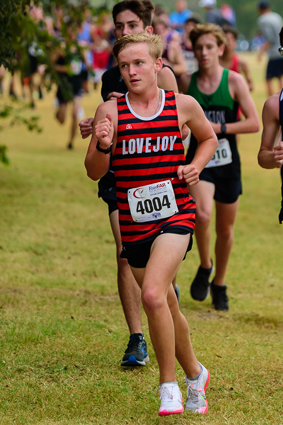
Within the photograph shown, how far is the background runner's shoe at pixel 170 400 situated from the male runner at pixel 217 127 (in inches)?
93.3

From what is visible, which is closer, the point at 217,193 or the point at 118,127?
the point at 118,127

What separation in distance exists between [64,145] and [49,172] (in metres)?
3.36

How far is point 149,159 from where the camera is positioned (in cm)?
356

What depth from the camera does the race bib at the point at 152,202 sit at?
355 cm

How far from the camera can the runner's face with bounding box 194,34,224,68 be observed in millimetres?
5691

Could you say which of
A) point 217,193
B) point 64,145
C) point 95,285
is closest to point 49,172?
point 64,145

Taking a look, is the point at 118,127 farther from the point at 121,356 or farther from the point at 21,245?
the point at 21,245

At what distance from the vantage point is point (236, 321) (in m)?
5.70

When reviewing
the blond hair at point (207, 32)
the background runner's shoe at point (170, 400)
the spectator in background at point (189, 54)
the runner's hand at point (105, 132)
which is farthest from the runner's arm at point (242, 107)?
the spectator in background at point (189, 54)

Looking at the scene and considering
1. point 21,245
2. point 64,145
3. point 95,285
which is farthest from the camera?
point 64,145

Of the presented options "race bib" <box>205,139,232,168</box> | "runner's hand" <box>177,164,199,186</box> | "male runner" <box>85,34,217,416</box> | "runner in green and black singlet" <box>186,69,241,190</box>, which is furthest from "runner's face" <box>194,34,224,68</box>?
"runner's hand" <box>177,164,199,186</box>

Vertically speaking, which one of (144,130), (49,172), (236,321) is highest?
(144,130)

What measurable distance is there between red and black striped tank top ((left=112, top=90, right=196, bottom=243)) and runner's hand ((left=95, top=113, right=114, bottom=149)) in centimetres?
12

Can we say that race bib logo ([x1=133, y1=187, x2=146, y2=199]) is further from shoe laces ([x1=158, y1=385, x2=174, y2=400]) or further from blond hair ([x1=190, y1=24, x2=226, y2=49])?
blond hair ([x1=190, y1=24, x2=226, y2=49])
